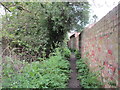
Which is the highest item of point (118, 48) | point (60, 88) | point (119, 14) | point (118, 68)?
point (119, 14)

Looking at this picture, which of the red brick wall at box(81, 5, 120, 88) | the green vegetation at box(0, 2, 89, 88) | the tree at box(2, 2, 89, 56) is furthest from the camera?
the tree at box(2, 2, 89, 56)

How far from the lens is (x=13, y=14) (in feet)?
17.7

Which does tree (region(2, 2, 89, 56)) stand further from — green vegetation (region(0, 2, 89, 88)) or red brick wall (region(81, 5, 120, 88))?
red brick wall (region(81, 5, 120, 88))

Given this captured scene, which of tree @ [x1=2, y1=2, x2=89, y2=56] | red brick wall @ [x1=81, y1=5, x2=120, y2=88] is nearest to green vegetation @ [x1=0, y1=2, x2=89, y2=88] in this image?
tree @ [x1=2, y1=2, x2=89, y2=56]

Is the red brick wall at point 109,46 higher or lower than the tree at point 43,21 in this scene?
lower

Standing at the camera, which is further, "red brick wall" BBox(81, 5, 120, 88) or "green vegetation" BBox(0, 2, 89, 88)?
"green vegetation" BBox(0, 2, 89, 88)

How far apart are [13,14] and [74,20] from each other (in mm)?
3758

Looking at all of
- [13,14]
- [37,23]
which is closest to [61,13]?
[37,23]

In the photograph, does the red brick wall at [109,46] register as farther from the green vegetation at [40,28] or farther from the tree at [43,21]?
the tree at [43,21]

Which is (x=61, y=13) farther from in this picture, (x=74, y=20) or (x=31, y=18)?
(x=31, y=18)

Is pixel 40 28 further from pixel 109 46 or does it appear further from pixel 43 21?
pixel 109 46

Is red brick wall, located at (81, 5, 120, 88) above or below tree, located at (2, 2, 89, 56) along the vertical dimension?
below

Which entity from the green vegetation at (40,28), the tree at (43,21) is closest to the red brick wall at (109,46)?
the green vegetation at (40,28)

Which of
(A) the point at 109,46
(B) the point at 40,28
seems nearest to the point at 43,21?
(B) the point at 40,28
